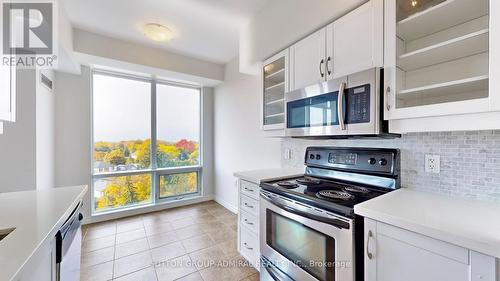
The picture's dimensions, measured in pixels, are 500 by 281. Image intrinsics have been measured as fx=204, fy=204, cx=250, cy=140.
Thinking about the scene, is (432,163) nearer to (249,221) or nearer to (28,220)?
(249,221)

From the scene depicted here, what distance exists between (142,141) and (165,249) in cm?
203

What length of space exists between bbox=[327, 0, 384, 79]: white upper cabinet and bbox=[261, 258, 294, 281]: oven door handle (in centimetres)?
154

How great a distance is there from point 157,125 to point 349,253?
365 centimetres

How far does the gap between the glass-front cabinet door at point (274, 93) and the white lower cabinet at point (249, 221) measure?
0.70 metres

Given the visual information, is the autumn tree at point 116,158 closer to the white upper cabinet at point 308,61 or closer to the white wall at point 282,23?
the white wall at point 282,23

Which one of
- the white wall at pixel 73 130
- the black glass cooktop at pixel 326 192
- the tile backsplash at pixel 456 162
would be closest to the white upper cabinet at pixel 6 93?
the black glass cooktop at pixel 326 192

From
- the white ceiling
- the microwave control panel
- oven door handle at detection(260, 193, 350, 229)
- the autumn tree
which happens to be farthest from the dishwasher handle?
the autumn tree

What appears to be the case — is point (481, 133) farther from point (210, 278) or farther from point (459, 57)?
point (210, 278)

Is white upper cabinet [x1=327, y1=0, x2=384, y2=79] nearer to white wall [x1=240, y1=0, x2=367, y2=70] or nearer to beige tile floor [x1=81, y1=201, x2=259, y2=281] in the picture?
white wall [x1=240, y1=0, x2=367, y2=70]

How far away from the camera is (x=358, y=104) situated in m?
1.37

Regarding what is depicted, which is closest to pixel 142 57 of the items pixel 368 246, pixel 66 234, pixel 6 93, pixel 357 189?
pixel 6 93

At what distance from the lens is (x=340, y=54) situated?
4.94ft

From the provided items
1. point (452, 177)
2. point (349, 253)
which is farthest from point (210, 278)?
point (452, 177)

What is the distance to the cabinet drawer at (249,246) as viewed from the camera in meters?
1.92
